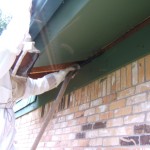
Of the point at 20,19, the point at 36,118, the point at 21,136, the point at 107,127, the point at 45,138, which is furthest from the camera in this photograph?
the point at 21,136

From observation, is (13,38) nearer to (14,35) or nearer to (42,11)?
(14,35)

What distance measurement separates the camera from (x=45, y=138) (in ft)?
14.5

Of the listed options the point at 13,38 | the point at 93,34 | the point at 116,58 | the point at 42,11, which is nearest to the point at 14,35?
the point at 13,38

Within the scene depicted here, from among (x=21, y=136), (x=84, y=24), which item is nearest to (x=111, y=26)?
(x=84, y=24)

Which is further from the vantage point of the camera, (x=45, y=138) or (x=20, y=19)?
(x=45, y=138)

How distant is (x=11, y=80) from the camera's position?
256 centimetres

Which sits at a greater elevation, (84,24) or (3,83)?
(84,24)

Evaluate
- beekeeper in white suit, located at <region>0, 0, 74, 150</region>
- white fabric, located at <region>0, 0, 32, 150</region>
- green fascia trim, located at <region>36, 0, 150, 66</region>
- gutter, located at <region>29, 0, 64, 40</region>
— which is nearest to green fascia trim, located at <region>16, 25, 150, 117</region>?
green fascia trim, located at <region>36, 0, 150, 66</region>

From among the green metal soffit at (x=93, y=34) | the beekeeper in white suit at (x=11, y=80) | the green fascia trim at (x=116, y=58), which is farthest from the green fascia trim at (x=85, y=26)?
the beekeeper in white suit at (x=11, y=80)

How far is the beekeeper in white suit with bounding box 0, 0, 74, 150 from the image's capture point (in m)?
2.12

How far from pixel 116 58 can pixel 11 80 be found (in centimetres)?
97

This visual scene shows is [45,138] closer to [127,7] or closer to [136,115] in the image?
[136,115]

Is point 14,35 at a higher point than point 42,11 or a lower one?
lower

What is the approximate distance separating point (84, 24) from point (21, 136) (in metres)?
4.10
